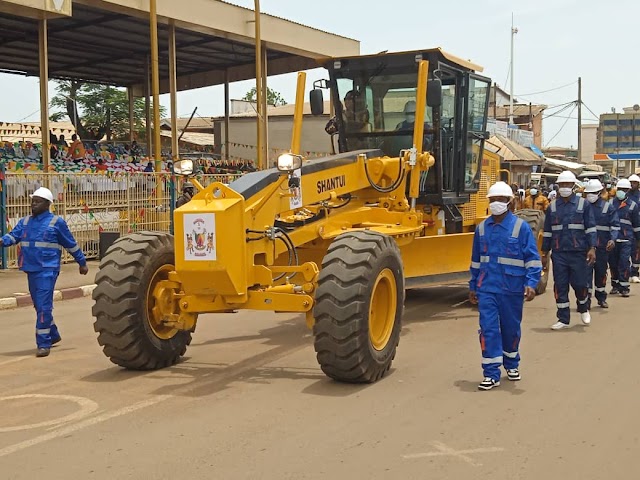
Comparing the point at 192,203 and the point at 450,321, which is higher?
the point at 192,203

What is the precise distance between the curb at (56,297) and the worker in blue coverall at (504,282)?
7.36 meters

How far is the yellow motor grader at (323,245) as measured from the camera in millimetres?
6895

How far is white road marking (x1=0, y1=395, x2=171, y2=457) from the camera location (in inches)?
217

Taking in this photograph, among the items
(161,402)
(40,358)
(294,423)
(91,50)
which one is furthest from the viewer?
(91,50)

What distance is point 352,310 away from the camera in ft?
22.1

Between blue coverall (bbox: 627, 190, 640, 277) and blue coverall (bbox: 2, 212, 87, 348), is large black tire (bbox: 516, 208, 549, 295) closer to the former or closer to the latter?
blue coverall (bbox: 627, 190, 640, 277)

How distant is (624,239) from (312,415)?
28.4ft

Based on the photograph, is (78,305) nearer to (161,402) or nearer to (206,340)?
(206,340)

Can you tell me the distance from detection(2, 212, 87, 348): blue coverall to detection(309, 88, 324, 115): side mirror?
3.33 m

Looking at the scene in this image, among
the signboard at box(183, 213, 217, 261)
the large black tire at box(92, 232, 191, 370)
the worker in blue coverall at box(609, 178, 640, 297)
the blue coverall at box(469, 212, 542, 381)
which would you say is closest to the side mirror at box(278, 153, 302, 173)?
the signboard at box(183, 213, 217, 261)

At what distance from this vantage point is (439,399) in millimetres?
6605

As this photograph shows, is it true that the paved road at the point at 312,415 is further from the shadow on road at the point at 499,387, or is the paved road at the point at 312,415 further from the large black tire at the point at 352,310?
the large black tire at the point at 352,310

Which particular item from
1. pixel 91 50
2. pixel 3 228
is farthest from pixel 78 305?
pixel 91 50

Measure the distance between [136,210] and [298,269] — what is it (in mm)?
12882
